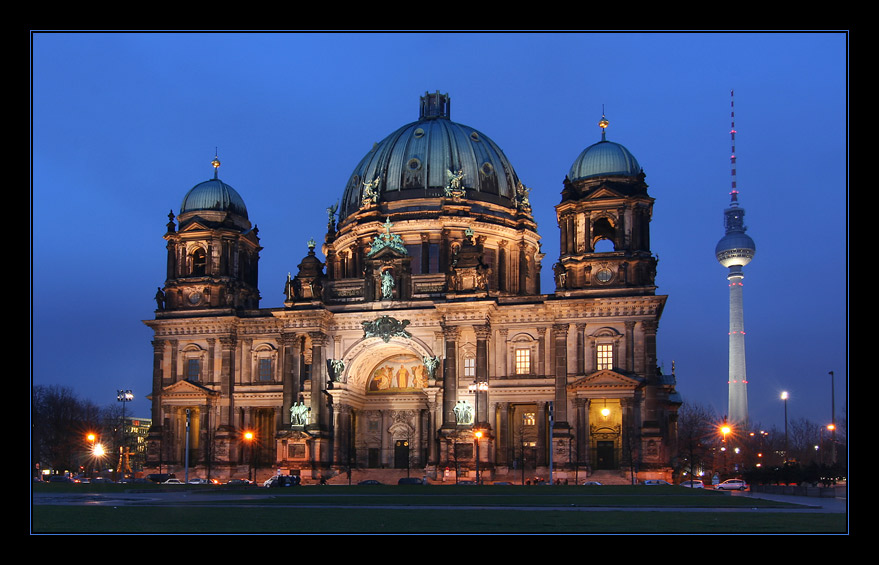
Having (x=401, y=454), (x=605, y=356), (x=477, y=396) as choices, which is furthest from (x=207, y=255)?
(x=605, y=356)

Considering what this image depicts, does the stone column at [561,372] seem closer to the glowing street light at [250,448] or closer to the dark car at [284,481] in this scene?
the dark car at [284,481]

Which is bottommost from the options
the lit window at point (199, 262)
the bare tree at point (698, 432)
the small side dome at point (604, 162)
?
the bare tree at point (698, 432)

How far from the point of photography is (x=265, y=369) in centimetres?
8706

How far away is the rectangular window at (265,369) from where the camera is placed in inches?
3418

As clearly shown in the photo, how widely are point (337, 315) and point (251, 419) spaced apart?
40.7 feet

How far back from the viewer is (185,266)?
8962 cm

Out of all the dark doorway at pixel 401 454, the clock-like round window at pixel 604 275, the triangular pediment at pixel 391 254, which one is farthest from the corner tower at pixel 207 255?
the clock-like round window at pixel 604 275

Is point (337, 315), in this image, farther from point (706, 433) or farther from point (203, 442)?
point (706, 433)

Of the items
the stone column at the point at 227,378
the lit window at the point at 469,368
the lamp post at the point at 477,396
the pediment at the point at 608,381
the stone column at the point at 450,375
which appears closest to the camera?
the lamp post at the point at 477,396

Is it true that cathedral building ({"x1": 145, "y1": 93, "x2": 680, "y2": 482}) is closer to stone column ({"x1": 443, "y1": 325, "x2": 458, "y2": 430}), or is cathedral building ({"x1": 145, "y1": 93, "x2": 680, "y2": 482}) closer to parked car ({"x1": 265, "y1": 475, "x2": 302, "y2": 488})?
stone column ({"x1": 443, "y1": 325, "x2": 458, "y2": 430})

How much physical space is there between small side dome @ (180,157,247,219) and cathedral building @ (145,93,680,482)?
6.9 inches

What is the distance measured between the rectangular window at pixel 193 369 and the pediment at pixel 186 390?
1.58m
